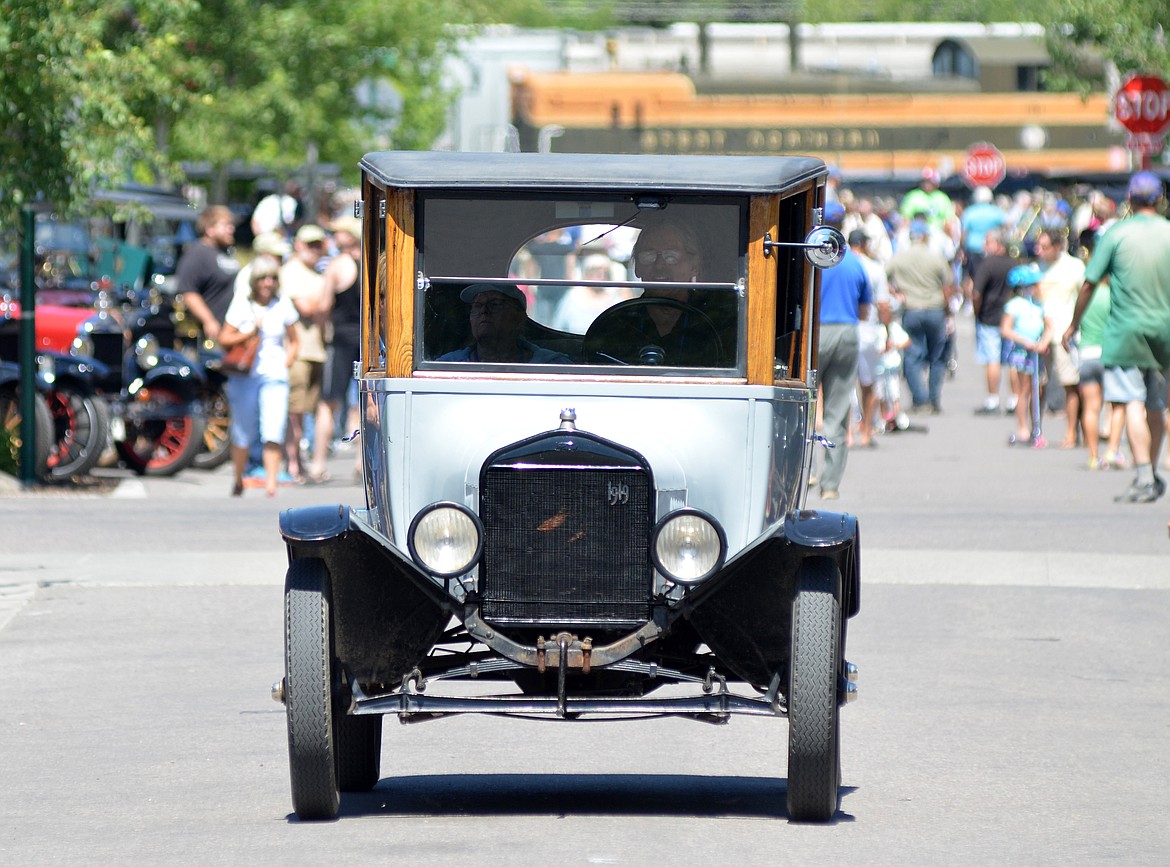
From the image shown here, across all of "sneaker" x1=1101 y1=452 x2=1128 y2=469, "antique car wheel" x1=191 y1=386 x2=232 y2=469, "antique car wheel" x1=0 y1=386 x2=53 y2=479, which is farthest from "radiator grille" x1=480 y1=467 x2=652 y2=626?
"sneaker" x1=1101 y1=452 x2=1128 y2=469

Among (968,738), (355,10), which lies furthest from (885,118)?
(968,738)

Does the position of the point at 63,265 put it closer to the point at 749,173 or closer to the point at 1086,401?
the point at 1086,401

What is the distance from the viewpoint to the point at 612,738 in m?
8.29

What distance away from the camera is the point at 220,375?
17.7 m

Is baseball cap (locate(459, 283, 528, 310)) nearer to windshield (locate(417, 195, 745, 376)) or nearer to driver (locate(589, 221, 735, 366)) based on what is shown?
windshield (locate(417, 195, 745, 376))

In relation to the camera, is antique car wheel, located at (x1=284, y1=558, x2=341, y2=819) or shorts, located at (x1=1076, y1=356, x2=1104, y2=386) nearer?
antique car wheel, located at (x1=284, y1=558, x2=341, y2=819)

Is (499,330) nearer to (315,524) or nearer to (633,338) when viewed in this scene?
(633,338)

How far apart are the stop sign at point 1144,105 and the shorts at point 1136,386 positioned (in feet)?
20.1

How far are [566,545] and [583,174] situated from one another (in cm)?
117

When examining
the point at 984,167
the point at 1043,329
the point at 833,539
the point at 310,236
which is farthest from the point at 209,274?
the point at 984,167

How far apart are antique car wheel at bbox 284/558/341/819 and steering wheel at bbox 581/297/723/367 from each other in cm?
117

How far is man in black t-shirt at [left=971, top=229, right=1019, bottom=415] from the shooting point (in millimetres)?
22938

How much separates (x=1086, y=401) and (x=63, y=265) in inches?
386

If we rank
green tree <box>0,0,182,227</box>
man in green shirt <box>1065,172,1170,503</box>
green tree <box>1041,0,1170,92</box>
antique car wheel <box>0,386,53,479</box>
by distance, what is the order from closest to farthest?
green tree <box>0,0,182,227</box> < man in green shirt <box>1065,172,1170,503</box> < antique car wheel <box>0,386,53,479</box> < green tree <box>1041,0,1170,92</box>
